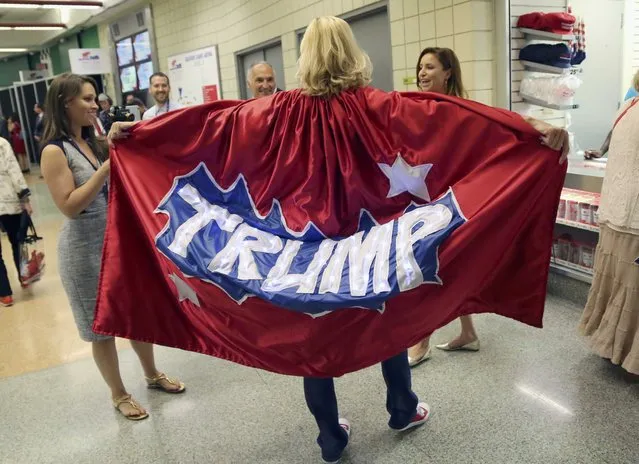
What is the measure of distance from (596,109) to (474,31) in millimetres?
1488

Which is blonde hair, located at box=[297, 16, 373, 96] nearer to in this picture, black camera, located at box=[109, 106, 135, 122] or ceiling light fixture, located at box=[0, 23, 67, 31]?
black camera, located at box=[109, 106, 135, 122]

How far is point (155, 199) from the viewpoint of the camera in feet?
6.44

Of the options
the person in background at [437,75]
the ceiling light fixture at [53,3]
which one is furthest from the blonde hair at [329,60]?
the ceiling light fixture at [53,3]

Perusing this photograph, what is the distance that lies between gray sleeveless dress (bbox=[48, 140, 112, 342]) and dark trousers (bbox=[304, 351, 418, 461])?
1028mm

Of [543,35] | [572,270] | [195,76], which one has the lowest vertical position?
[572,270]

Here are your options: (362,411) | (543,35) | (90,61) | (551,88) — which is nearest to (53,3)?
(90,61)

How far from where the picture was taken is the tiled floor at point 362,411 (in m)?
2.09

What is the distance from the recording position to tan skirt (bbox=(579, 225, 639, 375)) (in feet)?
7.70

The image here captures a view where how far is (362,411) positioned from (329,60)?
58.1 inches

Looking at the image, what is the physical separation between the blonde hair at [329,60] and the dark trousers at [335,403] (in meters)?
0.98

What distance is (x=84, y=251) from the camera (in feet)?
7.45

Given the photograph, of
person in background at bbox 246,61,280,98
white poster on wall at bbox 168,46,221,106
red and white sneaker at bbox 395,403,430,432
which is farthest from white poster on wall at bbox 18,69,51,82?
red and white sneaker at bbox 395,403,430,432

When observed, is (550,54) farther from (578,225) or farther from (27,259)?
(27,259)

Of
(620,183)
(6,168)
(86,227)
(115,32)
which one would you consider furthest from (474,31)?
(115,32)
